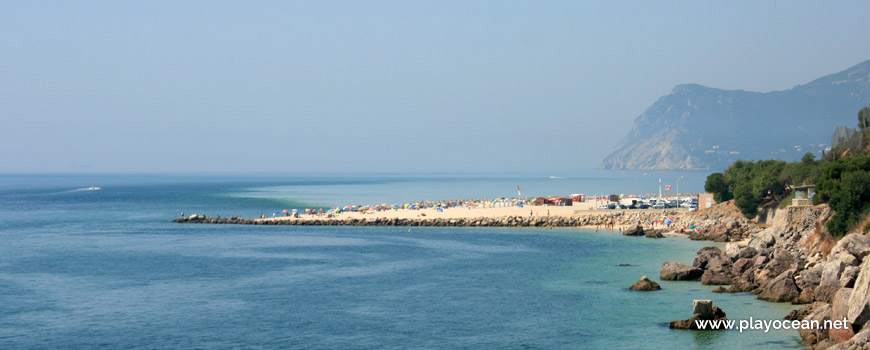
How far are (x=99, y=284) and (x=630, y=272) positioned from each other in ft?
109

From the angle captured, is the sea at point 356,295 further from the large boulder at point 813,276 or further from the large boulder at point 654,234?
the large boulder at point 813,276

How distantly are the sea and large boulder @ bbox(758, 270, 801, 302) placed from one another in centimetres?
60

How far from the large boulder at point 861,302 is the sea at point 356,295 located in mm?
2983

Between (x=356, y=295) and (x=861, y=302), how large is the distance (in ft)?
82.8

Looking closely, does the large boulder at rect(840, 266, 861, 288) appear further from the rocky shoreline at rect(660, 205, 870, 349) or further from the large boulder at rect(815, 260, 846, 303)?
the large boulder at rect(815, 260, 846, 303)

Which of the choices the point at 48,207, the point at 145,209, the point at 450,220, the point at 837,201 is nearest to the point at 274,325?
the point at 837,201

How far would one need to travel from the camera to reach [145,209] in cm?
12550

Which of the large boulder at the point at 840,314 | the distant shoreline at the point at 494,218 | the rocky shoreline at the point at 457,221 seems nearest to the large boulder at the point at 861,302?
the large boulder at the point at 840,314

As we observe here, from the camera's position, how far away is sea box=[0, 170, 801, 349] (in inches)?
1287

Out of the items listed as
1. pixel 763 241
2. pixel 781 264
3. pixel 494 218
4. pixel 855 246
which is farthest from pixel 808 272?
pixel 494 218

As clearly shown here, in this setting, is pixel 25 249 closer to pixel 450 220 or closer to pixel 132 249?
pixel 132 249

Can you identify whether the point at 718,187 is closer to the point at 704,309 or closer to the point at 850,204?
the point at 850,204

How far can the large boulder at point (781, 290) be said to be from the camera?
37188mm

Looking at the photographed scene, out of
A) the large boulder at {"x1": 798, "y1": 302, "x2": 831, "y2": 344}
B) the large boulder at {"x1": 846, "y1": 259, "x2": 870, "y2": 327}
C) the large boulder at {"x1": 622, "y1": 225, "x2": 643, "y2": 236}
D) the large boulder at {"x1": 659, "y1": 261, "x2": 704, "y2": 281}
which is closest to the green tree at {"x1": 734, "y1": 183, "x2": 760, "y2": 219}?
the large boulder at {"x1": 622, "y1": 225, "x2": 643, "y2": 236}
